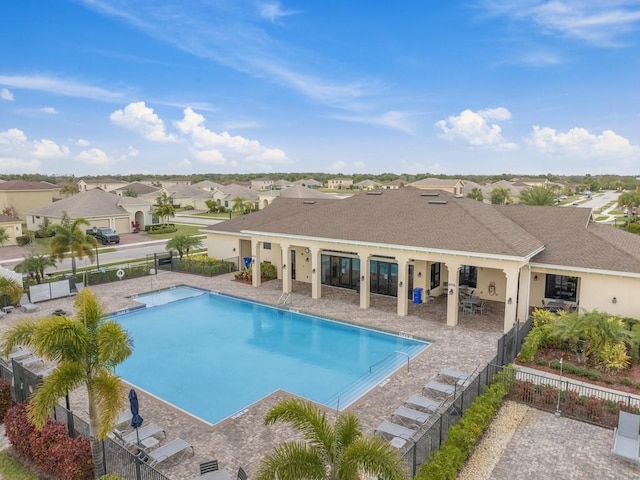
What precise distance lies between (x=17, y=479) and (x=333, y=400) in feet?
30.4

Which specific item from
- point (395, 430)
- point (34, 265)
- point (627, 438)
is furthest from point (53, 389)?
point (34, 265)

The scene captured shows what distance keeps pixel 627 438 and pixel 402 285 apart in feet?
40.0

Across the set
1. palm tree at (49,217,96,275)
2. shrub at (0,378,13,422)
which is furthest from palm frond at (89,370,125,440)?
palm tree at (49,217,96,275)

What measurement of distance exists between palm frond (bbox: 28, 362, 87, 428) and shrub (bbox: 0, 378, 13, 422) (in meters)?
6.45

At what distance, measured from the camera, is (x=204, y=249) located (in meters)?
44.7

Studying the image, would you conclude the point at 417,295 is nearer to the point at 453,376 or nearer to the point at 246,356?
the point at 453,376

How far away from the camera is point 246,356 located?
784 inches

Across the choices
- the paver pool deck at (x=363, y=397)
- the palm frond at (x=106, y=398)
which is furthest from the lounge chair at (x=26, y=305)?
the palm frond at (x=106, y=398)

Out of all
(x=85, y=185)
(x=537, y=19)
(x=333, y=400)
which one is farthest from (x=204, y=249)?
(x=85, y=185)

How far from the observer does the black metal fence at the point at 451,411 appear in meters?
10.7

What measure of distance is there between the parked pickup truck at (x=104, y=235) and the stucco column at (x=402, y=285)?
3856 centimetres

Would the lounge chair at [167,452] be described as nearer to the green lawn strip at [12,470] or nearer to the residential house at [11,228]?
the green lawn strip at [12,470]

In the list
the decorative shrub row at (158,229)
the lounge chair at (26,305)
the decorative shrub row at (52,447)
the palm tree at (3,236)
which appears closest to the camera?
the decorative shrub row at (52,447)

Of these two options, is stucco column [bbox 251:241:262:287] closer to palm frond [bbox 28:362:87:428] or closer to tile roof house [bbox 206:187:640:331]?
tile roof house [bbox 206:187:640:331]
